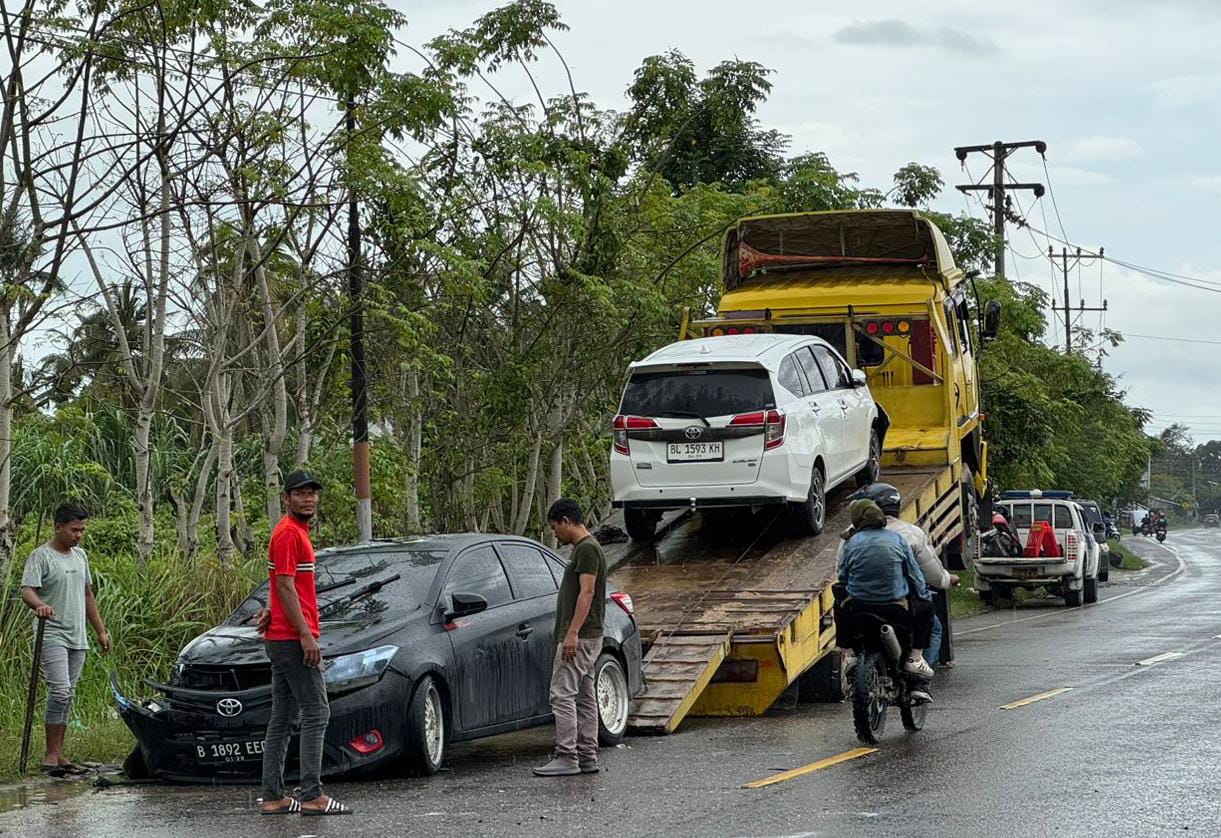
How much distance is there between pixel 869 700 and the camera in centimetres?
1079

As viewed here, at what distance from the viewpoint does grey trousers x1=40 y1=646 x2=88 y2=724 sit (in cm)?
1047

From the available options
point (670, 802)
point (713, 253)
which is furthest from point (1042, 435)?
point (670, 802)

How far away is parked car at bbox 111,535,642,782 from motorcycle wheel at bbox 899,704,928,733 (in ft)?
5.88

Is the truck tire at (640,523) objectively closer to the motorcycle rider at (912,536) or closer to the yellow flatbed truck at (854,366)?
the yellow flatbed truck at (854,366)

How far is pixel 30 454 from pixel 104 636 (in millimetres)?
11745

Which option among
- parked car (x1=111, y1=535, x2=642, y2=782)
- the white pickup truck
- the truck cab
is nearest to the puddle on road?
parked car (x1=111, y1=535, x2=642, y2=782)

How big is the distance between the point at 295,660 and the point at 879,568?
410 cm

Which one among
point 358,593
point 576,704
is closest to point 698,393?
point 358,593

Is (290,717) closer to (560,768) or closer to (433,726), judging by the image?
(433,726)

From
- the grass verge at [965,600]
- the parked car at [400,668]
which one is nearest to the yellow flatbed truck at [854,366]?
the parked car at [400,668]

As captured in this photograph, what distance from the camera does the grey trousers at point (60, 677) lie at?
1047 centimetres

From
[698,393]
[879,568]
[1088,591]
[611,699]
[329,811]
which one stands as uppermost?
[698,393]

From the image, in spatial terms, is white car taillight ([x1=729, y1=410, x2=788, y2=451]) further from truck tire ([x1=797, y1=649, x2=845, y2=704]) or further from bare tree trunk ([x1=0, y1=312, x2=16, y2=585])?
bare tree trunk ([x1=0, y1=312, x2=16, y2=585])

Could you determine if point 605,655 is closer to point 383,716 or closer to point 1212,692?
point 383,716
